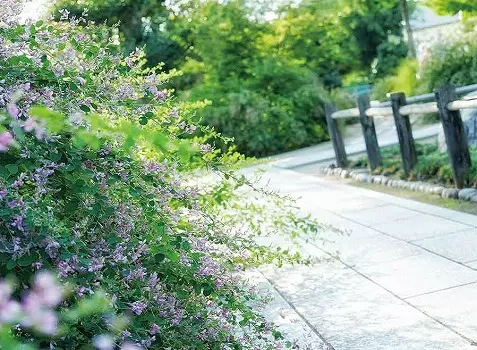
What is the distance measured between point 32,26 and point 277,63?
14.9 meters

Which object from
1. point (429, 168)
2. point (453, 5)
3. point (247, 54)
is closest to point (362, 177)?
point (429, 168)

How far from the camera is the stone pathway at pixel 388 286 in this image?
311cm

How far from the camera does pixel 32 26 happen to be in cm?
247

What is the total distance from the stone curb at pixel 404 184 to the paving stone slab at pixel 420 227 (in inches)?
28.5

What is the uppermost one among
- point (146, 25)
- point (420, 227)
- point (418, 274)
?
point (146, 25)

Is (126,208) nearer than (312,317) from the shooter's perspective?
Yes

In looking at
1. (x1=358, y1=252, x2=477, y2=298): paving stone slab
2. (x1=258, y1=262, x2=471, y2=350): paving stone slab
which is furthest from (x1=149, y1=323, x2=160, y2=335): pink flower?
(x1=358, y1=252, x2=477, y2=298): paving stone slab

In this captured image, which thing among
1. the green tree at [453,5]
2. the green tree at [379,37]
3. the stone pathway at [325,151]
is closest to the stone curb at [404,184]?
the stone pathway at [325,151]

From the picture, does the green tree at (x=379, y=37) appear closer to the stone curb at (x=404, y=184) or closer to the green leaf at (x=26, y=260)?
the stone curb at (x=404, y=184)

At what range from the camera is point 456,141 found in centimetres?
668

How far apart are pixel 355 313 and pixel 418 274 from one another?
692 mm

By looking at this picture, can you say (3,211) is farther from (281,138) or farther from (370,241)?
(281,138)

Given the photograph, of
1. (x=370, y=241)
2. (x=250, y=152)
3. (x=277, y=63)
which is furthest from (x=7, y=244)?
(x=277, y=63)

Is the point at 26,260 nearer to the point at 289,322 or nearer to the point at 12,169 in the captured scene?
the point at 12,169
